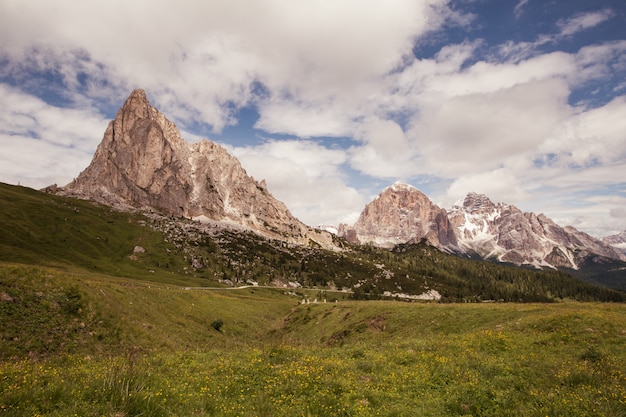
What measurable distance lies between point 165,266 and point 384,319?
188203 mm

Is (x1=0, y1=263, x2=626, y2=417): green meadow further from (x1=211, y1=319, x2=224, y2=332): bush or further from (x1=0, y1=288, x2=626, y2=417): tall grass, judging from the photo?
(x1=211, y1=319, x2=224, y2=332): bush

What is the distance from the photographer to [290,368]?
17688 millimetres

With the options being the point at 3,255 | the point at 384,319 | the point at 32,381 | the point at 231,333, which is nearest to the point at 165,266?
the point at 3,255

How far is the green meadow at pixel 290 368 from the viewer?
42.3ft

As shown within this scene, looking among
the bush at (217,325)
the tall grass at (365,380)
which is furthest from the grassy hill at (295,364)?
the bush at (217,325)

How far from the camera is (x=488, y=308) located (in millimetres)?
38781

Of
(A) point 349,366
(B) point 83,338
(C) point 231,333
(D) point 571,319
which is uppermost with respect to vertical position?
(D) point 571,319

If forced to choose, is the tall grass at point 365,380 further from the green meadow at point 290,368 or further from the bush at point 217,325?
the bush at point 217,325

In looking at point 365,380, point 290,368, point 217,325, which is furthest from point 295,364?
point 217,325

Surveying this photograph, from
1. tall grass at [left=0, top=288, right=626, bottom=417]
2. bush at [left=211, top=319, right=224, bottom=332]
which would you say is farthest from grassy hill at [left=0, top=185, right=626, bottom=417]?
bush at [left=211, top=319, right=224, bottom=332]

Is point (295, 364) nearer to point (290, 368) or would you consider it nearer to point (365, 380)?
point (290, 368)

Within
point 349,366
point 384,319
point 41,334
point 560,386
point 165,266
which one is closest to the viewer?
point 560,386

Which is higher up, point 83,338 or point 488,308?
point 488,308

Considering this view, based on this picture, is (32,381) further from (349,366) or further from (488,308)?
(488,308)
